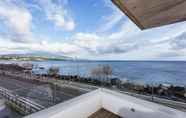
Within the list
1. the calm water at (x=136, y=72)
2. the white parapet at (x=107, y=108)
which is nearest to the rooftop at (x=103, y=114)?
the white parapet at (x=107, y=108)

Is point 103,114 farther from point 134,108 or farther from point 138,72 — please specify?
point 138,72

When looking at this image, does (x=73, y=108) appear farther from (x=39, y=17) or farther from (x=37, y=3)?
(x=39, y=17)

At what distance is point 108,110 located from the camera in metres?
2.21

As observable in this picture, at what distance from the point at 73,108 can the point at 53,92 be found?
1.87 feet

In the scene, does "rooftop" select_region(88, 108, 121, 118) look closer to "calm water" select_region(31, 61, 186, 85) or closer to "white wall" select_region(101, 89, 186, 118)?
"white wall" select_region(101, 89, 186, 118)

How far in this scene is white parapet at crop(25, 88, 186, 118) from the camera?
1558 mm

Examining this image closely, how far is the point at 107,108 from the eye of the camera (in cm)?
223

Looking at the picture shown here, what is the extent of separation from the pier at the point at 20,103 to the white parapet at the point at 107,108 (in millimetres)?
168

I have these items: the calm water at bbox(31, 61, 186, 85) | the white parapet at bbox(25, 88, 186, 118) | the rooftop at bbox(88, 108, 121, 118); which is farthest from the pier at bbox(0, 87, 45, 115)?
the calm water at bbox(31, 61, 186, 85)

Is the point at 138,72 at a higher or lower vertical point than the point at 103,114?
lower

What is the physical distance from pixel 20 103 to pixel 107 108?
151cm

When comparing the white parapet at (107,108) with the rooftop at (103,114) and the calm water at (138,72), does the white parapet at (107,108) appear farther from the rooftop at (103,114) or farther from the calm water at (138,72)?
the calm water at (138,72)

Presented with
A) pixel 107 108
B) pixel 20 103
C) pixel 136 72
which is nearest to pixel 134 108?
pixel 107 108

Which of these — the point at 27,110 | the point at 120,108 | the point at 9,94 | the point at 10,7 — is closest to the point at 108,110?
the point at 120,108
